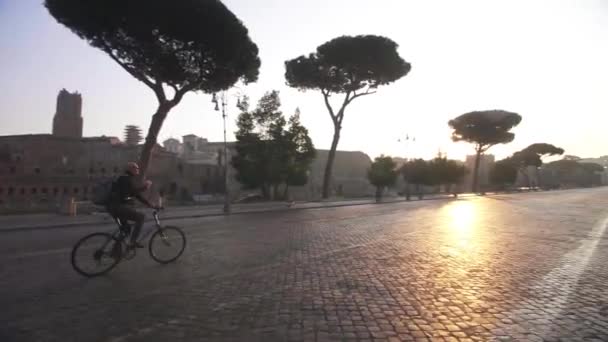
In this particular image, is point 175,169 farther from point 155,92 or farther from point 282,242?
point 282,242

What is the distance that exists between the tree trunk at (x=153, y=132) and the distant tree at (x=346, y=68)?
16.6 meters

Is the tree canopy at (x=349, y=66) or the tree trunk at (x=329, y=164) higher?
the tree canopy at (x=349, y=66)

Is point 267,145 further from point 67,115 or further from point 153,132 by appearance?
point 67,115

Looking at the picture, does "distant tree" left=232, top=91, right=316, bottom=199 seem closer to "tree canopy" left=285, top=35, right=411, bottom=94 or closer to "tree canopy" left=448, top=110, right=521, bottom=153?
"tree canopy" left=285, top=35, right=411, bottom=94

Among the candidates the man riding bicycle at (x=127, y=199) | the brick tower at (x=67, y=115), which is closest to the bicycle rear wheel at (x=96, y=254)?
the man riding bicycle at (x=127, y=199)

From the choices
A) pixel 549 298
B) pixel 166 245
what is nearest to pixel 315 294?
pixel 549 298

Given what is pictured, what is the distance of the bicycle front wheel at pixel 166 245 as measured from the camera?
7980mm

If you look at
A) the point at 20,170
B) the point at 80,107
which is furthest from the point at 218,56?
the point at 80,107

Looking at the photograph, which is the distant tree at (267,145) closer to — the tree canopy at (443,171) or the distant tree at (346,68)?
the distant tree at (346,68)

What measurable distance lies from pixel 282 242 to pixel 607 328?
7.39 m

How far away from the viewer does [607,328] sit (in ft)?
15.0

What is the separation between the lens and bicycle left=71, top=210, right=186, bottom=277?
6.81 meters

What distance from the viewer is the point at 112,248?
714 centimetres

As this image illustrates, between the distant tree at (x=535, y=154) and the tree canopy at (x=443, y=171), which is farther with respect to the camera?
the distant tree at (x=535, y=154)
